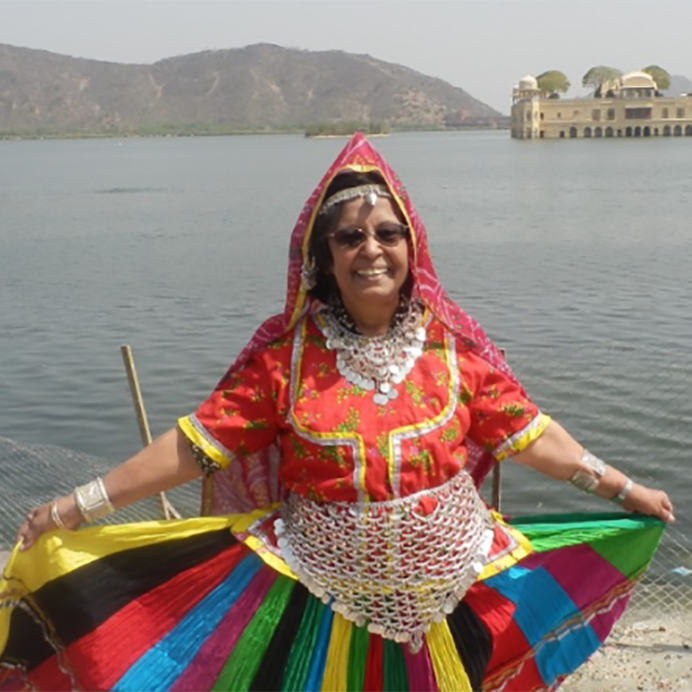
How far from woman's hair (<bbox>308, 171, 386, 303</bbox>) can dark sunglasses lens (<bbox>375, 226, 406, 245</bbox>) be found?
109 millimetres

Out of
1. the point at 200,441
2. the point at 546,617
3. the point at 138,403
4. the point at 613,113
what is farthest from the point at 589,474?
the point at 613,113

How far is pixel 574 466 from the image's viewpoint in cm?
259

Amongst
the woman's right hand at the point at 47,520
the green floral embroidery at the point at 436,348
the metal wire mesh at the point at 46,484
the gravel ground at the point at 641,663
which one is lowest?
the metal wire mesh at the point at 46,484

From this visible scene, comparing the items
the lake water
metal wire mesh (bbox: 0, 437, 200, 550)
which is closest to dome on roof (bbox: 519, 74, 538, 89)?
the lake water

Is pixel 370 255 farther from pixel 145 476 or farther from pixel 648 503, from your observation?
pixel 648 503

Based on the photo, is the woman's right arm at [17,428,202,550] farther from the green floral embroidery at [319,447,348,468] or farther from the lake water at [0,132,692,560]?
the lake water at [0,132,692,560]

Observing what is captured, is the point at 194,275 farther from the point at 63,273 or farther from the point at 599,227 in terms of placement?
the point at 599,227

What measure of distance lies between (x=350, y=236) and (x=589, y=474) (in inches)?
33.8

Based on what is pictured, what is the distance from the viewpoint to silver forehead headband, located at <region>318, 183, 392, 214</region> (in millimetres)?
2404

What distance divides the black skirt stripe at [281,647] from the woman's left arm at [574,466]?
632 mm

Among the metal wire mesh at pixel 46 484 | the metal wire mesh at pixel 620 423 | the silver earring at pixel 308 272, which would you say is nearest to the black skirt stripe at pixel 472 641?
the silver earring at pixel 308 272

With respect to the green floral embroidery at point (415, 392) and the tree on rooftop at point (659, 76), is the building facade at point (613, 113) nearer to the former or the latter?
the tree on rooftop at point (659, 76)

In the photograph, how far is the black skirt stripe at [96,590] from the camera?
249cm

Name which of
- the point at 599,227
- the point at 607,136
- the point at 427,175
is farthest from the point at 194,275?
the point at 607,136
